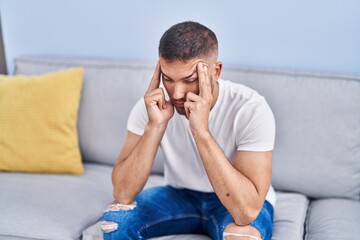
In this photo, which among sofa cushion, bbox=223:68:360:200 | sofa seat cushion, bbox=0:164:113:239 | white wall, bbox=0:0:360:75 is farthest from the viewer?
white wall, bbox=0:0:360:75

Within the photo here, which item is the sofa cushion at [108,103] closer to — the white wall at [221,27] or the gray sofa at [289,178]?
the gray sofa at [289,178]

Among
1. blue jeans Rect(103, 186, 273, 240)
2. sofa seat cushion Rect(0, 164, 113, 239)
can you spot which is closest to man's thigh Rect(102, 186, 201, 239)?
blue jeans Rect(103, 186, 273, 240)

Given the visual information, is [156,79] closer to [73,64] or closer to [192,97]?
[192,97]

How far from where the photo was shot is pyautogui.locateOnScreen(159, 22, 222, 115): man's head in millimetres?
1466

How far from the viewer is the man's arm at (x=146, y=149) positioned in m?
1.59

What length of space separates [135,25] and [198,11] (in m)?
0.34

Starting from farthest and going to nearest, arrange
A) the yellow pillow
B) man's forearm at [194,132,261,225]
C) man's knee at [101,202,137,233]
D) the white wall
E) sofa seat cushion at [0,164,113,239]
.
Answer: the yellow pillow < the white wall < sofa seat cushion at [0,164,113,239] < man's knee at [101,202,137,233] < man's forearm at [194,132,261,225]

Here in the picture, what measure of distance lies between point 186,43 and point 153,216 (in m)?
0.61

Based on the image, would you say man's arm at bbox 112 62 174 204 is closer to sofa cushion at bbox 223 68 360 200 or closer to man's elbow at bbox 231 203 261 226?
man's elbow at bbox 231 203 261 226

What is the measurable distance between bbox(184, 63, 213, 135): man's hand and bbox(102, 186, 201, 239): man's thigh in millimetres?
347

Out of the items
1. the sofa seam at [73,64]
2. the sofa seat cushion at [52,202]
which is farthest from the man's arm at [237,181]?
the sofa seam at [73,64]

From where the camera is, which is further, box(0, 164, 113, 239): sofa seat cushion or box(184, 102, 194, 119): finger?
box(0, 164, 113, 239): sofa seat cushion

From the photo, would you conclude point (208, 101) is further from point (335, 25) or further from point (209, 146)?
point (335, 25)

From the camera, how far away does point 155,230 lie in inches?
63.7
